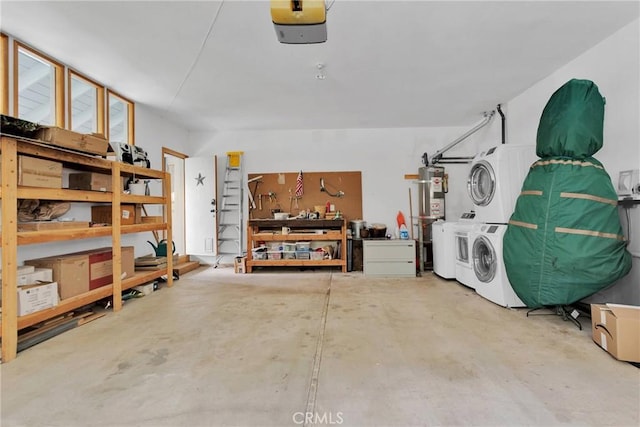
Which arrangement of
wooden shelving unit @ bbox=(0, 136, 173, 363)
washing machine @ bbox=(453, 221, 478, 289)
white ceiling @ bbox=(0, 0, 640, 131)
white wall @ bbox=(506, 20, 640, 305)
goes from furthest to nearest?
washing machine @ bbox=(453, 221, 478, 289)
white wall @ bbox=(506, 20, 640, 305)
white ceiling @ bbox=(0, 0, 640, 131)
wooden shelving unit @ bbox=(0, 136, 173, 363)

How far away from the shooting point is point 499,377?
1.74 m

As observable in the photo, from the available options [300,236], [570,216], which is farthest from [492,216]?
[300,236]

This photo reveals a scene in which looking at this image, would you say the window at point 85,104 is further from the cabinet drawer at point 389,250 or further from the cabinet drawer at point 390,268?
the cabinet drawer at point 390,268

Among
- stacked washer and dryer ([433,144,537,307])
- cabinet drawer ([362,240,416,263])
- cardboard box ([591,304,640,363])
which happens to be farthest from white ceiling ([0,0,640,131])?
cardboard box ([591,304,640,363])

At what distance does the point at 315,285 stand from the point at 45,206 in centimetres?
320

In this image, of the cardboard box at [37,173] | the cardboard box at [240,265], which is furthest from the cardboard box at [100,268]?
the cardboard box at [240,265]

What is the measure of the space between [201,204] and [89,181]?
2.42 metres

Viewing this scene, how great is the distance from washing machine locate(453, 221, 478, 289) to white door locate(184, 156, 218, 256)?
4372mm

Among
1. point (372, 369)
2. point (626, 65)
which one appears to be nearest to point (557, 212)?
point (626, 65)

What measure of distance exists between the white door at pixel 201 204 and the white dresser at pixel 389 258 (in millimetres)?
3048

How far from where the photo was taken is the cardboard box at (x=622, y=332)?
186 centimetres

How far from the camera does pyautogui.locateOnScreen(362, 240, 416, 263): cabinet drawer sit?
14.8 feet

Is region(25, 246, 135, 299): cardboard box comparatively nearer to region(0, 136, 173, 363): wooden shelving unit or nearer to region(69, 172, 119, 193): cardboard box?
region(0, 136, 173, 363): wooden shelving unit

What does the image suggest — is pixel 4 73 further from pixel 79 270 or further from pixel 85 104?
pixel 79 270
